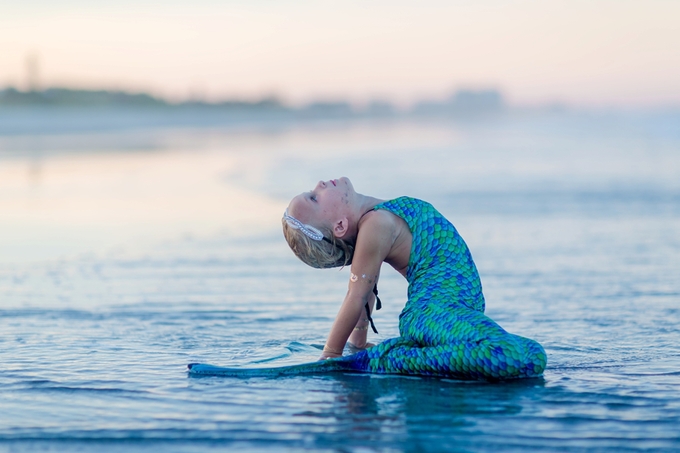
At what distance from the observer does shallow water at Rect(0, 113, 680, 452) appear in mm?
3291

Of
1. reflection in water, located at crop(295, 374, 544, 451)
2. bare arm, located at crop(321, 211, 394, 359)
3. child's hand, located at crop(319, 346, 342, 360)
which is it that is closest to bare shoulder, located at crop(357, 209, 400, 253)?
bare arm, located at crop(321, 211, 394, 359)

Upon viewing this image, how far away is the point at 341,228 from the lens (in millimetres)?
4352

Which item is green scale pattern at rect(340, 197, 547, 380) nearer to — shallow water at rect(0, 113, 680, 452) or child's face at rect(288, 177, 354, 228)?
shallow water at rect(0, 113, 680, 452)

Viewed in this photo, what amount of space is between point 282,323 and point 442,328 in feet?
5.10

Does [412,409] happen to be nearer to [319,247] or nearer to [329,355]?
[329,355]

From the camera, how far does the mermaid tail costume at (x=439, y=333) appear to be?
13.0ft

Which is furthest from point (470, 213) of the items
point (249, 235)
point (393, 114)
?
point (393, 114)

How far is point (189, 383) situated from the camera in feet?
13.0

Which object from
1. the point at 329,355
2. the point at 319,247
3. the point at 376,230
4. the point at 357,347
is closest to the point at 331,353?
the point at 329,355

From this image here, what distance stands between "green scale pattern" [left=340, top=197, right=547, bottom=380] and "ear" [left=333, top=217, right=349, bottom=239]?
0.21 metres

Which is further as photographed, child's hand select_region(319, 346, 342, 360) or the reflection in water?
child's hand select_region(319, 346, 342, 360)

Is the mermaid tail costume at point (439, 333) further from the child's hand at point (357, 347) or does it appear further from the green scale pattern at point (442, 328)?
the child's hand at point (357, 347)

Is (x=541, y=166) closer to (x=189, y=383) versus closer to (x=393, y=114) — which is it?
(x=189, y=383)

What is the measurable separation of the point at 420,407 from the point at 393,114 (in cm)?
9103
